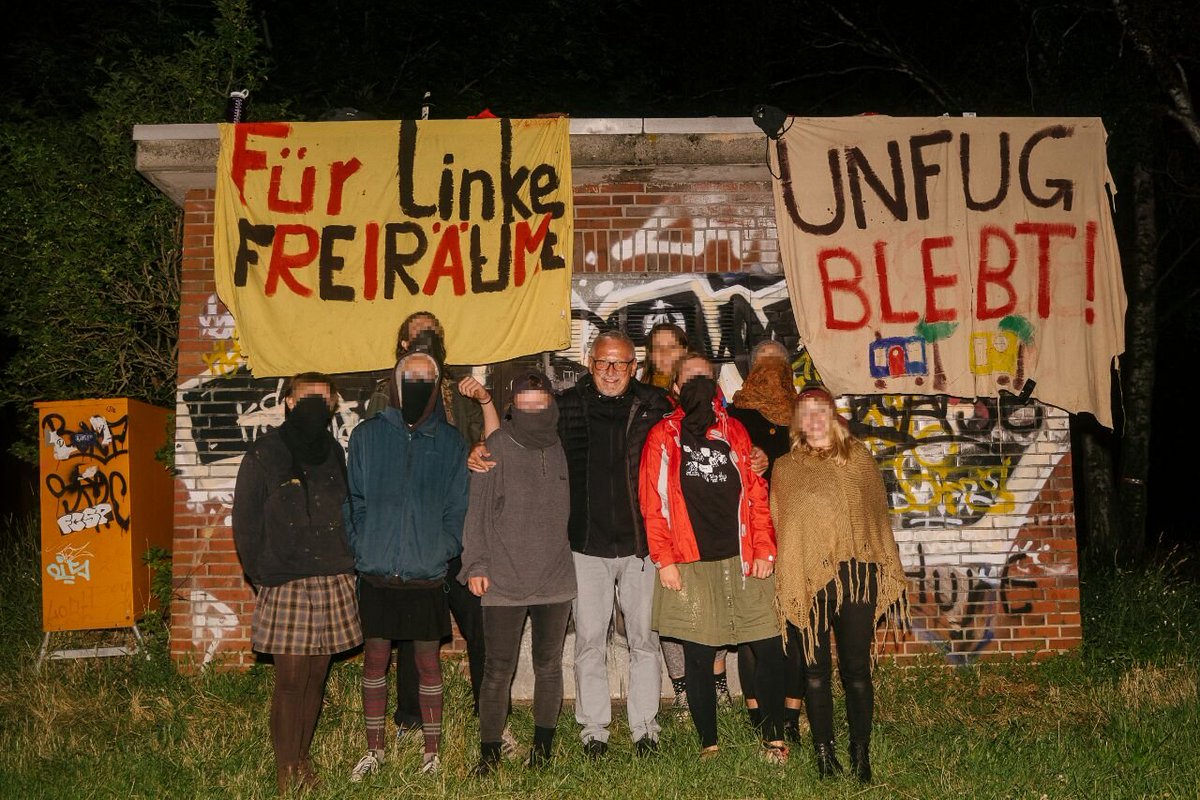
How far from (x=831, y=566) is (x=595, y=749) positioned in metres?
1.46

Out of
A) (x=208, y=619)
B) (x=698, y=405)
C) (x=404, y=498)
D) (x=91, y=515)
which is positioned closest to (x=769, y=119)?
(x=698, y=405)

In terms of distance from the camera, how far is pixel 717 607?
4.84 m

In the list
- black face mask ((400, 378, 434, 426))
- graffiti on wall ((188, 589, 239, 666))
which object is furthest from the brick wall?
black face mask ((400, 378, 434, 426))

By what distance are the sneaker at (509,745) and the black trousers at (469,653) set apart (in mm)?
279

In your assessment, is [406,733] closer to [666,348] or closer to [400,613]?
[400,613]

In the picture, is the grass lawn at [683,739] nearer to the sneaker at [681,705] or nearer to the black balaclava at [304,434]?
the sneaker at [681,705]

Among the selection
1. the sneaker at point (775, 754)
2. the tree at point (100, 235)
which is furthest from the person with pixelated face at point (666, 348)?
the tree at point (100, 235)

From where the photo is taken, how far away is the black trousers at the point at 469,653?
17.4ft

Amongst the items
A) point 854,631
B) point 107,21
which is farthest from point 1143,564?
point 107,21

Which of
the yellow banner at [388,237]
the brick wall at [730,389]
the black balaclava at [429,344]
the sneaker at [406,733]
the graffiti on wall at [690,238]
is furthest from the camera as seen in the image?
the graffiti on wall at [690,238]

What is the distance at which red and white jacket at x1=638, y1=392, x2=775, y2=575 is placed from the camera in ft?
15.8

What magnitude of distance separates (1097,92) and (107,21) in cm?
1277

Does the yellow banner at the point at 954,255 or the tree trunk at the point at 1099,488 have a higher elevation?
the yellow banner at the point at 954,255

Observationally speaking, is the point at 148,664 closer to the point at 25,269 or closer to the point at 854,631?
the point at 25,269
